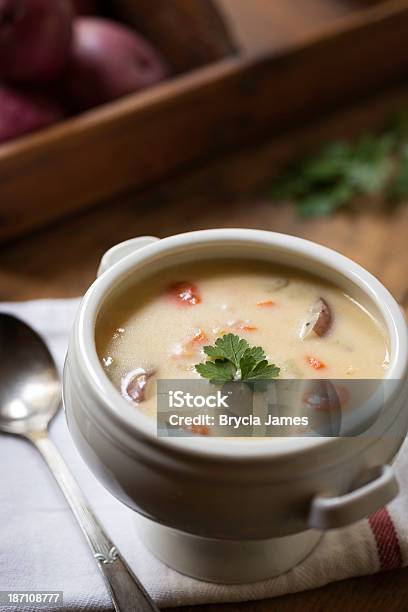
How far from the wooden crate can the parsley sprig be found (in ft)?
2.56

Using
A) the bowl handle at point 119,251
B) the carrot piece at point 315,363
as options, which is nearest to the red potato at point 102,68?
the bowl handle at point 119,251

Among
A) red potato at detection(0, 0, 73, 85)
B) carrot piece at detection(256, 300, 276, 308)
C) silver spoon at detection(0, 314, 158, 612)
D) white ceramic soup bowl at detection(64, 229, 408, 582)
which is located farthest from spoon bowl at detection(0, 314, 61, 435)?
red potato at detection(0, 0, 73, 85)

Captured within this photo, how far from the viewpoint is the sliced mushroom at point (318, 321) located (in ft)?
3.08

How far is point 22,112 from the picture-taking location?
158cm

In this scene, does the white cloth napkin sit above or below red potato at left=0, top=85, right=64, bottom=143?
below

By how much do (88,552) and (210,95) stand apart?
105cm

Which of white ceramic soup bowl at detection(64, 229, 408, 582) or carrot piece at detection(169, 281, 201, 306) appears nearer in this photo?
white ceramic soup bowl at detection(64, 229, 408, 582)

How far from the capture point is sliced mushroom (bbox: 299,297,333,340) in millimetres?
939

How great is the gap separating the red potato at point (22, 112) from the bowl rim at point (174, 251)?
70 centimetres

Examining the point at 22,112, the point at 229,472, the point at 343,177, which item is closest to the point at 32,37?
the point at 22,112

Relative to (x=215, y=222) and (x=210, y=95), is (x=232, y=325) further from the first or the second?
(x=210, y=95)

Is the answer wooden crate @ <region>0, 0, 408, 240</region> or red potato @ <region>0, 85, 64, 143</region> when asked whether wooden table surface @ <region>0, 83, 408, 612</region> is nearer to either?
wooden crate @ <region>0, 0, 408, 240</region>

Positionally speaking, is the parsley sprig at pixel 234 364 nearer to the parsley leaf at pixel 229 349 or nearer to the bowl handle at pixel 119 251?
the parsley leaf at pixel 229 349

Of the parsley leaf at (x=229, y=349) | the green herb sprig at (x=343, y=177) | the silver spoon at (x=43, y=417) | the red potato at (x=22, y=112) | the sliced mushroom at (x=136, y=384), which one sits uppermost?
the red potato at (x=22, y=112)
